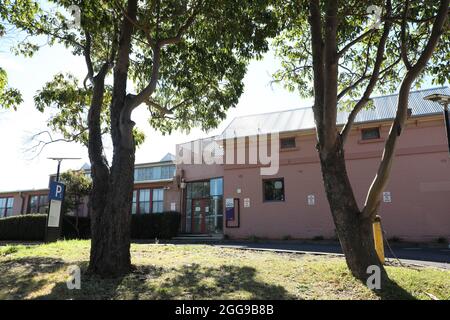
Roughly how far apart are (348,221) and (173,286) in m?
3.31

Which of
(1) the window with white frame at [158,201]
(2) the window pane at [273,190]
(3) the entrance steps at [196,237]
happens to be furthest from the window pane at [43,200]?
(2) the window pane at [273,190]

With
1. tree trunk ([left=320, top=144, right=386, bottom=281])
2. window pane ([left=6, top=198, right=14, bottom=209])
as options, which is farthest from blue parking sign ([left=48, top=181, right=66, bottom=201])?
window pane ([left=6, top=198, right=14, bottom=209])

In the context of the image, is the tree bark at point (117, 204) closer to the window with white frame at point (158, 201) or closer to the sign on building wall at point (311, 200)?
the sign on building wall at point (311, 200)

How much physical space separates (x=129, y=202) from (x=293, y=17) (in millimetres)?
6177

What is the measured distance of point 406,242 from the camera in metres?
17.6

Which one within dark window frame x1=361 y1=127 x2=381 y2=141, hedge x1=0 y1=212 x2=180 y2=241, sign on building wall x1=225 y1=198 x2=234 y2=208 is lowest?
hedge x1=0 y1=212 x2=180 y2=241

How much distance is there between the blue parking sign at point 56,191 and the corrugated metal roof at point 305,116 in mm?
9833

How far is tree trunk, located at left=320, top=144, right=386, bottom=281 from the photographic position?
23.2ft

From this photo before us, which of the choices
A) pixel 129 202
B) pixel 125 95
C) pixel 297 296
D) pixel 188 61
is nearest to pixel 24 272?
pixel 129 202

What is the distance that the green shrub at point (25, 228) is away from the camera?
972 inches

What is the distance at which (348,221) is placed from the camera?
23.8 feet

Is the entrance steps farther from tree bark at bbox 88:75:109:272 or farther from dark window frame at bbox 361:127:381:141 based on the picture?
tree bark at bbox 88:75:109:272

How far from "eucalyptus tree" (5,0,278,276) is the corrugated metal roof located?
9.58 metres

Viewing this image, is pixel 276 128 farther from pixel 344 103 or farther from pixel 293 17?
pixel 293 17
